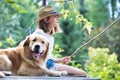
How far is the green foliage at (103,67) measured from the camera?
6.98m

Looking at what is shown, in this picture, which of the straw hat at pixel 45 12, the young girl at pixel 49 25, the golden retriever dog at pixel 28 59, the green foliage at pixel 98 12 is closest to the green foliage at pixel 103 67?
the young girl at pixel 49 25

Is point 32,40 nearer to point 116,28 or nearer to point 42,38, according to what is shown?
point 42,38

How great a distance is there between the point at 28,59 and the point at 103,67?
3680mm

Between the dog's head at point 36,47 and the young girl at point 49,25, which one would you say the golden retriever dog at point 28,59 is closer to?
Answer: the dog's head at point 36,47

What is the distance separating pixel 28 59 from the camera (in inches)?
153

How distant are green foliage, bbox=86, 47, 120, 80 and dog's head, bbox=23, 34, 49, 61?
3.01 m

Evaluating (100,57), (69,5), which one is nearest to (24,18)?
(100,57)

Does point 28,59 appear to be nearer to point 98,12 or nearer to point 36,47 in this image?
point 36,47

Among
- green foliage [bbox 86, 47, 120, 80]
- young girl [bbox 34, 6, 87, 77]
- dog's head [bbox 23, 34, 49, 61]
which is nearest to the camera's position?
dog's head [bbox 23, 34, 49, 61]

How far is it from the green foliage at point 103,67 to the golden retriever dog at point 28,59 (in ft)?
9.78

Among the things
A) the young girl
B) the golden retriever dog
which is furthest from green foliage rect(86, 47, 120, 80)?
the golden retriever dog

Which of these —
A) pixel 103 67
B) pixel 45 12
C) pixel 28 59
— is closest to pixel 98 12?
pixel 103 67

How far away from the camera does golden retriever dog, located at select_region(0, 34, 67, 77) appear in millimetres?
3820

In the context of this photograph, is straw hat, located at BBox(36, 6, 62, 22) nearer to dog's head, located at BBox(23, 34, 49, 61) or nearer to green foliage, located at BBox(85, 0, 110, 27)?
dog's head, located at BBox(23, 34, 49, 61)
